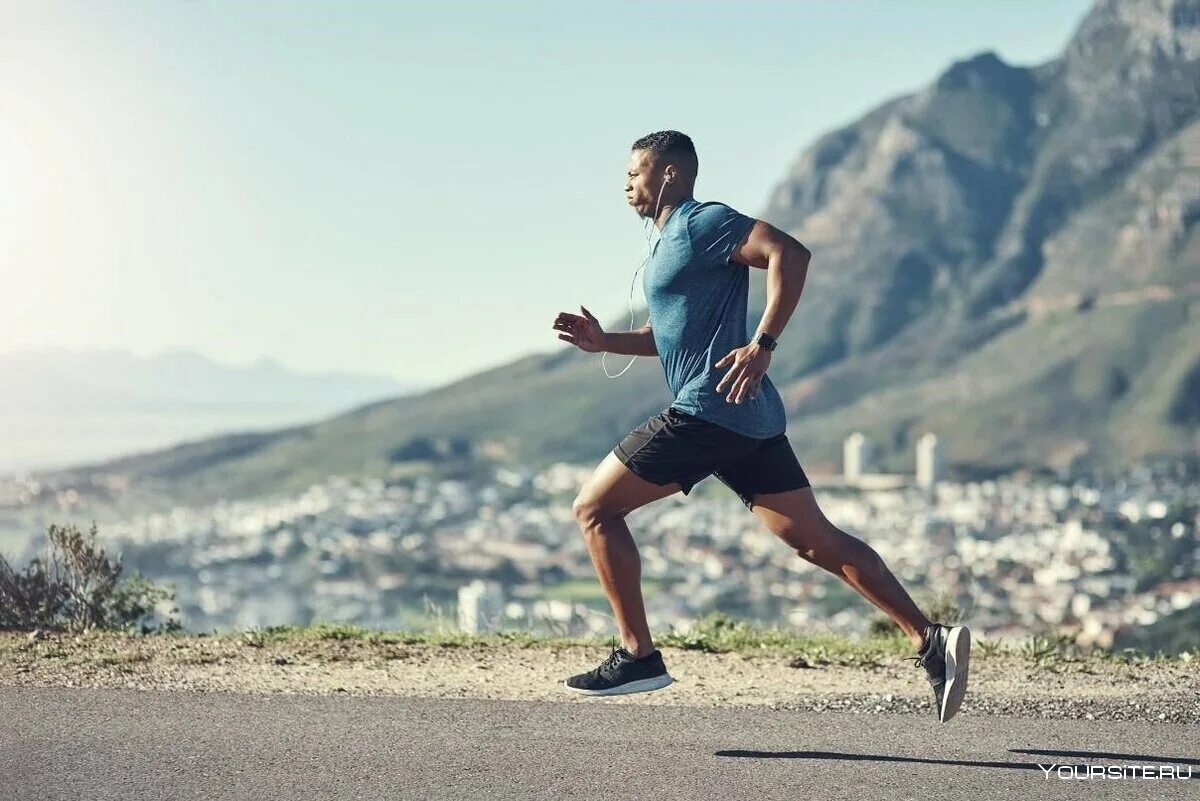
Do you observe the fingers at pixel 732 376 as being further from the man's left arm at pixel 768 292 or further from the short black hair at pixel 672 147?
the short black hair at pixel 672 147

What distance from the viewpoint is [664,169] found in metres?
5.25

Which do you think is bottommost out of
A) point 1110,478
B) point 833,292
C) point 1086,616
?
point 1086,616

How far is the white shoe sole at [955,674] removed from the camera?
4.95 meters

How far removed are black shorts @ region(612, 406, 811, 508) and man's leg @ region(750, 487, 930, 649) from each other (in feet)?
0.18

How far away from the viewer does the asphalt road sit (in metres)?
4.22

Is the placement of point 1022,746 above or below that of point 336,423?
below

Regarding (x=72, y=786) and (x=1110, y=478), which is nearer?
(x=72, y=786)

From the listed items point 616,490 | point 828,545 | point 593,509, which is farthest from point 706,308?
point 828,545

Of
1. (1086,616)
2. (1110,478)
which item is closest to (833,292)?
(1110,478)

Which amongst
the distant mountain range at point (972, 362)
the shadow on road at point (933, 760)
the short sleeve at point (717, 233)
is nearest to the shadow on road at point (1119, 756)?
the shadow on road at point (933, 760)

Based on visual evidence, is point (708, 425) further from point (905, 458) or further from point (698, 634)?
point (905, 458)

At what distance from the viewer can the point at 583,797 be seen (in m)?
4.13

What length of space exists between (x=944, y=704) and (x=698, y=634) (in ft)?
7.00

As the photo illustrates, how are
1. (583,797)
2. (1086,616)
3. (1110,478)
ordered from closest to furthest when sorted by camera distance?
(583,797), (1086,616), (1110,478)
